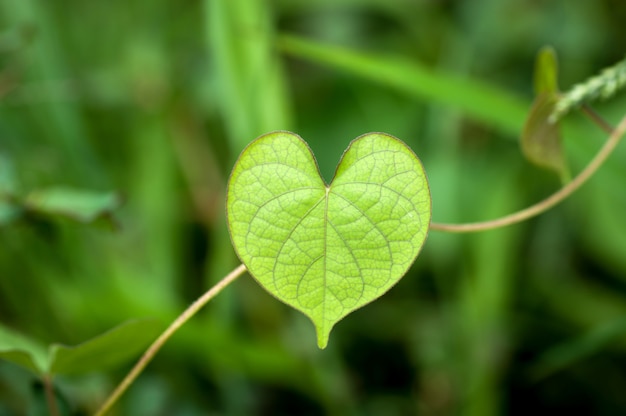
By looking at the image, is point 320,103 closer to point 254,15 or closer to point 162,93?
point 162,93

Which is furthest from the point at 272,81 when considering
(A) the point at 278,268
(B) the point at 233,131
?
(A) the point at 278,268

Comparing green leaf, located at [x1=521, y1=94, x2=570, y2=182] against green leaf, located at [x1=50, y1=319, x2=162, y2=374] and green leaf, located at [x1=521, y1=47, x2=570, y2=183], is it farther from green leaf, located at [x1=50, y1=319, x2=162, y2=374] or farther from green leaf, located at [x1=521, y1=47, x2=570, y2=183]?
green leaf, located at [x1=50, y1=319, x2=162, y2=374]

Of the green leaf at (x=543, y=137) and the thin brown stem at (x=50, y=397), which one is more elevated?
the green leaf at (x=543, y=137)

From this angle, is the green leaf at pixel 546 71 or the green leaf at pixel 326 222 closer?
the green leaf at pixel 326 222

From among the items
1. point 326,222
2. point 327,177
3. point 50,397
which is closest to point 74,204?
point 50,397

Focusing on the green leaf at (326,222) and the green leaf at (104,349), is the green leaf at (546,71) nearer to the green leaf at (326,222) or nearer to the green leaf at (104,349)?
the green leaf at (326,222)

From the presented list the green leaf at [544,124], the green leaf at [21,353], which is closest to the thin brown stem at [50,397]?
the green leaf at [21,353]

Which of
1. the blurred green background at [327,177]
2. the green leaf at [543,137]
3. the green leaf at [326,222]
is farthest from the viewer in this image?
the blurred green background at [327,177]
